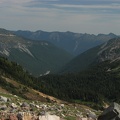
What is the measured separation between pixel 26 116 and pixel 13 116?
3.59 ft

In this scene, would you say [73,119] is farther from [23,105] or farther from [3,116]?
[3,116]

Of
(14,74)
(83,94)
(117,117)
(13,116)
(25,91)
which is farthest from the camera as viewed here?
(83,94)

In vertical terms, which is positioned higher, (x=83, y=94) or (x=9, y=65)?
(x=9, y=65)

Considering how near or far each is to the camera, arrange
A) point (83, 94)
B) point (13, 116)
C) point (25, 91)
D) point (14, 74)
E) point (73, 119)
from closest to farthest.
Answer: point (13, 116)
point (73, 119)
point (25, 91)
point (14, 74)
point (83, 94)

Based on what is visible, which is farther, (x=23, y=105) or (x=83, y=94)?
(x=83, y=94)

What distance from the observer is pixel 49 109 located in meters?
34.6

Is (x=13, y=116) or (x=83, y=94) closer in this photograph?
(x=13, y=116)


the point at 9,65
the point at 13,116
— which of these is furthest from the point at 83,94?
the point at 13,116

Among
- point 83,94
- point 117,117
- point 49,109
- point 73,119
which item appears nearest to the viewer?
point 117,117

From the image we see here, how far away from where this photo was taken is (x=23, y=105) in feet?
108

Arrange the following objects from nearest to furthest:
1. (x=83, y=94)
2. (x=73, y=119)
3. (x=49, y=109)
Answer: (x=73, y=119) → (x=49, y=109) → (x=83, y=94)

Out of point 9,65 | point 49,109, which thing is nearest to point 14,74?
point 9,65

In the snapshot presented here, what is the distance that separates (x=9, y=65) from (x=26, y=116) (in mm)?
91854

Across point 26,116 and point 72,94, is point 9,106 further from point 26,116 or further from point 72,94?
point 72,94
